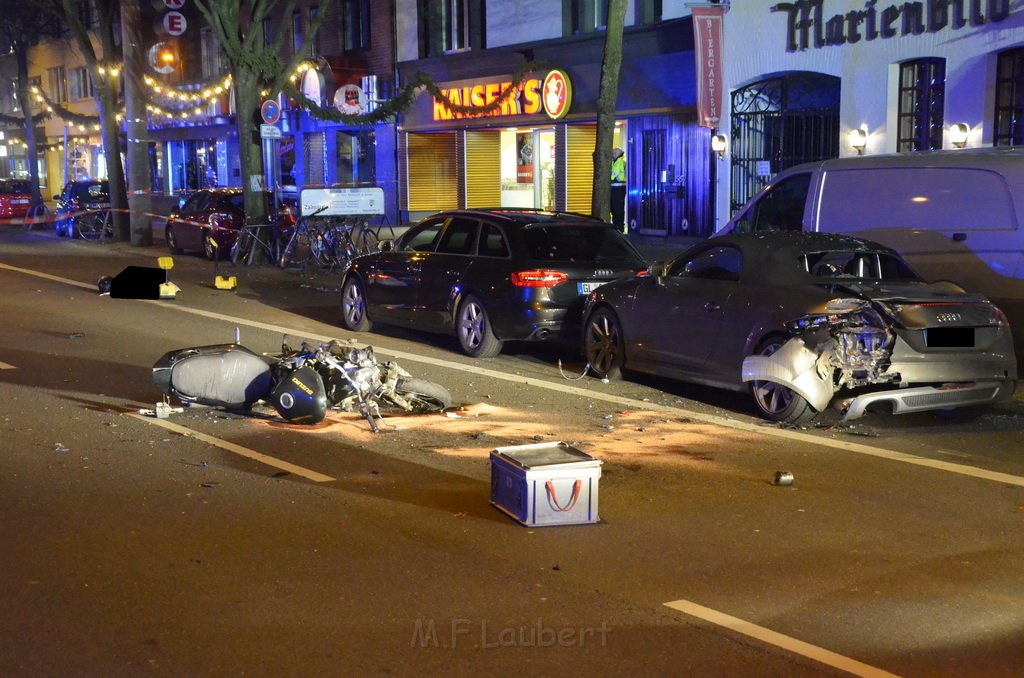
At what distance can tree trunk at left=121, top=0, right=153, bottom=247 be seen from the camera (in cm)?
2867

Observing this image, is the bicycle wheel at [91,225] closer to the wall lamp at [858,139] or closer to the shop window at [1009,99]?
the wall lamp at [858,139]

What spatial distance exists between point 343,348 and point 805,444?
3.73 meters

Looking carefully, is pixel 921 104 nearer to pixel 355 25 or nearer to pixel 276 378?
pixel 276 378

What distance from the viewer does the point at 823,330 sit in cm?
948

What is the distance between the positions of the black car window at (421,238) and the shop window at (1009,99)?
9542mm

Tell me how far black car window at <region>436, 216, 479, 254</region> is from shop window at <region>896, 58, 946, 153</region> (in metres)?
9.45

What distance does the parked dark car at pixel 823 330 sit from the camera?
373 inches

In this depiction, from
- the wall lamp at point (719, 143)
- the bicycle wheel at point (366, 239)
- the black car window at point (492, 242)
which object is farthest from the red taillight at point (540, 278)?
the wall lamp at point (719, 143)

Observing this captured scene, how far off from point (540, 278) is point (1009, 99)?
33.4ft

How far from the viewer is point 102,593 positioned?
5828mm

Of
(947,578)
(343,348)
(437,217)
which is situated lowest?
(947,578)

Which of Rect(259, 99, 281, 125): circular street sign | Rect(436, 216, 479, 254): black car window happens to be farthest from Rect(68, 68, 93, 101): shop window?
Rect(436, 216, 479, 254): black car window

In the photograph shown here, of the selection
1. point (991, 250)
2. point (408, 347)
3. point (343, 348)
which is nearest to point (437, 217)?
point (408, 347)

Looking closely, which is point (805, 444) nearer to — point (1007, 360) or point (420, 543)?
point (1007, 360)
